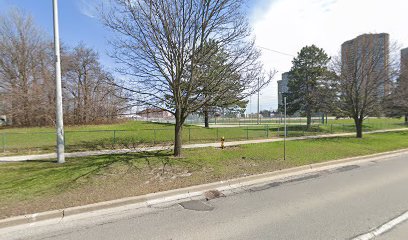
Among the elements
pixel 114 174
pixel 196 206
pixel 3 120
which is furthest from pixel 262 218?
pixel 3 120

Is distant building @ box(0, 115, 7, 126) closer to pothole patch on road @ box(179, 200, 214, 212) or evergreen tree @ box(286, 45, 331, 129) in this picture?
pothole patch on road @ box(179, 200, 214, 212)

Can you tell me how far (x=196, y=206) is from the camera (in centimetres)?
513

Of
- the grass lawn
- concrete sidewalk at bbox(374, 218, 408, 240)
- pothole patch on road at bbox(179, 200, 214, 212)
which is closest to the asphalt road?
pothole patch on road at bbox(179, 200, 214, 212)

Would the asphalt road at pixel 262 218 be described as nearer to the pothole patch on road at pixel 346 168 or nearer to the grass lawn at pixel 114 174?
the grass lawn at pixel 114 174

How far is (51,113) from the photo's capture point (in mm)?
28125

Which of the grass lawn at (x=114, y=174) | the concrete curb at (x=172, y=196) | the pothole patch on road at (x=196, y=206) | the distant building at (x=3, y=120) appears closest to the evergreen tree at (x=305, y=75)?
the grass lawn at (x=114, y=174)

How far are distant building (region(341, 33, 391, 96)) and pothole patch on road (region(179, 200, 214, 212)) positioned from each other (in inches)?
759

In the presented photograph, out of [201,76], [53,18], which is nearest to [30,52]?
[53,18]

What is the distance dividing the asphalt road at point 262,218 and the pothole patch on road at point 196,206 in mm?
23

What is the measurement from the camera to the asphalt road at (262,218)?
3.78 metres

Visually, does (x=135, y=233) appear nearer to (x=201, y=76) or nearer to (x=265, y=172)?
(x=265, y=172)

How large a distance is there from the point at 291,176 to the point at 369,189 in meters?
2.27

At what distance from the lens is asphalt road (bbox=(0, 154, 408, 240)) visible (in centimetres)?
378

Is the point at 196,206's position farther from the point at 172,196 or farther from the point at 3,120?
the point at 3,120
